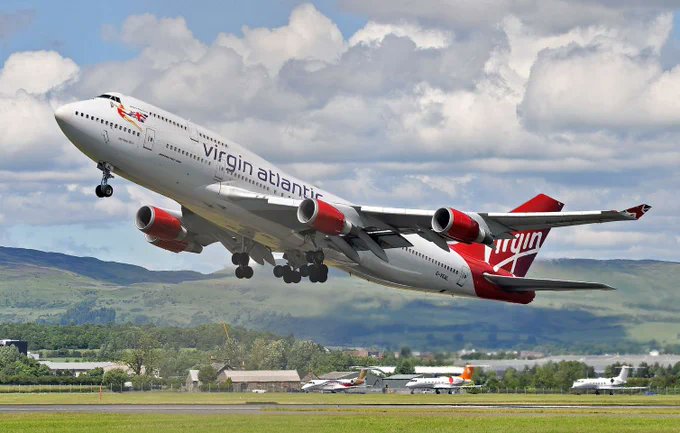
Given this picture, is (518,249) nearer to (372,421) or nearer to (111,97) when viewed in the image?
(372,421)

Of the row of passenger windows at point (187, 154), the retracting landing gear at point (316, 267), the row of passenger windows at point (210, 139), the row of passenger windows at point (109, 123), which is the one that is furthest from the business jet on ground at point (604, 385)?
the row of passenger windows at point (109, 123)

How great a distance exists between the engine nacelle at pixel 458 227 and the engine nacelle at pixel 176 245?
13.9 meters

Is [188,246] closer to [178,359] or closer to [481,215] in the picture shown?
[481,215]

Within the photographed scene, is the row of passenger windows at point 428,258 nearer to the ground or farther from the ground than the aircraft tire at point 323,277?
farther from the ground

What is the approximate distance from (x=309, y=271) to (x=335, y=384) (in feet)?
148

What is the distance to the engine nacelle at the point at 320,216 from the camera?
5219 centimetres

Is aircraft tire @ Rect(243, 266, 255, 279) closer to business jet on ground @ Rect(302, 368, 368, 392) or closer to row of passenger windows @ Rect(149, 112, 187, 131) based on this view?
row of passenger windows @ Rect(149, 112, 187, 131)

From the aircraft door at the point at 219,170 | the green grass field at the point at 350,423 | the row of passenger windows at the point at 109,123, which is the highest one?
the row of passenger windows at the point at 109,123

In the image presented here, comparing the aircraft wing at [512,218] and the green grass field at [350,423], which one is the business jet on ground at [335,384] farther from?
the aircraft wing at [512,218]

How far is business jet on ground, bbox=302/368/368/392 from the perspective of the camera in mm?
96625

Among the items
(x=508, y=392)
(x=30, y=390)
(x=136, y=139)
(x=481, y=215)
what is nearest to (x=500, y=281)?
(x=481, y=215)

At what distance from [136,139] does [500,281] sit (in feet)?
77.6

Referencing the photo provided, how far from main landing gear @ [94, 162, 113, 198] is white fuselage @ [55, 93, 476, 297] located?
0.38m

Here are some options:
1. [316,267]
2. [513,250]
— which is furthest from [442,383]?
[316,267]
